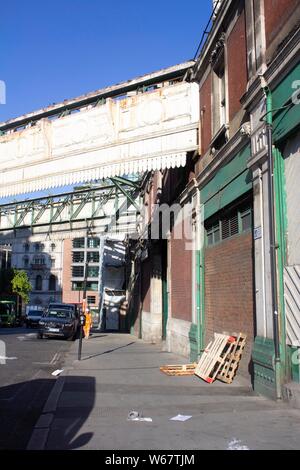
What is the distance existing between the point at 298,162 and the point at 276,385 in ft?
11.4

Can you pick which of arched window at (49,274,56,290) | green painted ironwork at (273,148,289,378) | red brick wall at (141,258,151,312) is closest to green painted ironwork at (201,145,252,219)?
green painted ironwork at (273,148,289,378)

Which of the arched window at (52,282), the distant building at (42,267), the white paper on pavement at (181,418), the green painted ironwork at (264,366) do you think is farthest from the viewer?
the arched window at (52,282)

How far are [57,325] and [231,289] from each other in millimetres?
14968

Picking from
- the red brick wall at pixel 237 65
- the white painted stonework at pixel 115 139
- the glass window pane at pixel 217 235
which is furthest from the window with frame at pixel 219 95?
the glass window pane at pixel 217 235

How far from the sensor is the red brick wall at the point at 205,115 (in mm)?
12688

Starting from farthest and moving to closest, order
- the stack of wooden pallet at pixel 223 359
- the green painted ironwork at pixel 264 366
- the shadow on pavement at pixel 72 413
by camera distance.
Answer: the stack of wooden pallet at pixel 223 359 → the green painted ironwork at pixel 264 366 → the shadow on pavement at pixel 72 413

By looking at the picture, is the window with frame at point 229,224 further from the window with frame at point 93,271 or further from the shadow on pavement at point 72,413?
the window with frame at point 93,271

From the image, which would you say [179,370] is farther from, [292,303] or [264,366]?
[292,303]

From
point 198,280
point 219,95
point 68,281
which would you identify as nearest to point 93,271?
point 68,281

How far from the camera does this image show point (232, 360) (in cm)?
995

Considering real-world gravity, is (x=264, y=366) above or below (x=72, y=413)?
above

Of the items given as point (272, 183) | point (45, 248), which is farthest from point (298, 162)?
point (45, 248)

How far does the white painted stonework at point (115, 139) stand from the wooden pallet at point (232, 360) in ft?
18.5
